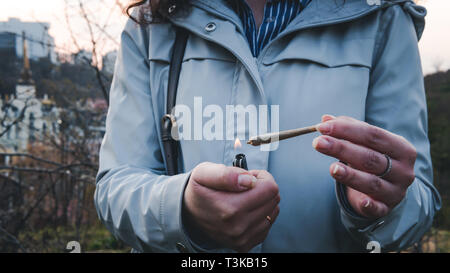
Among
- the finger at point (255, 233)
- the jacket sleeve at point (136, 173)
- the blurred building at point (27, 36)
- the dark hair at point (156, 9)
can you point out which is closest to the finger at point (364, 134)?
the finger at point (255, 233)

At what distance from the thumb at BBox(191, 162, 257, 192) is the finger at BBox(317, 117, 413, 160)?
0.26m

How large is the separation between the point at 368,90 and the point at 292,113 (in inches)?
14.1

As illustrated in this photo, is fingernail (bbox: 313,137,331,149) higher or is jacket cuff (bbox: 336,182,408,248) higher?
fingernail (bbox: 313,137,331,149)

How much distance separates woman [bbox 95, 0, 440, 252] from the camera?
130cm

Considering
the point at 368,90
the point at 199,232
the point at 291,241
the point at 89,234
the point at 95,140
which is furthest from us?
the point at 89,234

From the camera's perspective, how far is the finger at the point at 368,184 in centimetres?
105

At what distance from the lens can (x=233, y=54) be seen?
4.78 ft

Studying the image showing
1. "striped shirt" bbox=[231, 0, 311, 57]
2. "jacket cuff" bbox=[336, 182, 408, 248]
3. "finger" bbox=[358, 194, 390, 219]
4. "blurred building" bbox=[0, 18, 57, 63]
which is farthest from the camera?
"blurred building" bbox=[0, 18, 57, 63]

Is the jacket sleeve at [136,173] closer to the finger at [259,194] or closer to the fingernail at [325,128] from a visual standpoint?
the finger at [259,194]

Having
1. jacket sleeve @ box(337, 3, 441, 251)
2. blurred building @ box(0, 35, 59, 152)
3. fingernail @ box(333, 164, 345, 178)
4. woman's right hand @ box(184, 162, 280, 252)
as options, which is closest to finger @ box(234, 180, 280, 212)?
woman's right hand @ box(184, 162, 280, 252)

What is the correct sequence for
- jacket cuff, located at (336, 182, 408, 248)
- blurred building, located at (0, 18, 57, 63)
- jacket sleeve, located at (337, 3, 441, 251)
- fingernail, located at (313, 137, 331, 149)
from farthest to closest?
blurred building, located at (0, 18, 57, 63)
jacket sleeve, located at (337, 3, 441, 251)
jacket cuff, located at (336, 182, 408, 248)
fingernail, located at (313, 137, 331, 149)

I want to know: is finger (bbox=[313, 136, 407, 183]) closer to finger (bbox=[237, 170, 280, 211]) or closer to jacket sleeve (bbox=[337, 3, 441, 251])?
finger (bbox=[237, 170, 280, 211])
